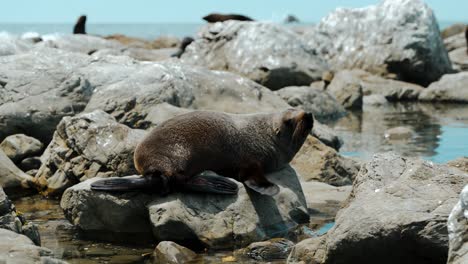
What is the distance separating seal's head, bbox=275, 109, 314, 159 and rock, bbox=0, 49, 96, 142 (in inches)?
152

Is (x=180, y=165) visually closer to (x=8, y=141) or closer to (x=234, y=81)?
(x=8, y=141)

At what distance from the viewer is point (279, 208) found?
8812 millimetres

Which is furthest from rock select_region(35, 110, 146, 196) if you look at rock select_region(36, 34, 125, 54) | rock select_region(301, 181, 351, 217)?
rock select_region(36, 34, 125, 54)

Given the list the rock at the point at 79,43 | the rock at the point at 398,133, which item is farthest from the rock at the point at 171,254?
the rock at the point at 79,43

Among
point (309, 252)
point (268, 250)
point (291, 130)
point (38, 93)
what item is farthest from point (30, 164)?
point (309, 252)

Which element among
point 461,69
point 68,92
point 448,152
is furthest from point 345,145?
point 461,69

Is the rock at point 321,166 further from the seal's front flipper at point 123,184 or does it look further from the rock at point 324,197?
the seal's front flipper at point 123,184

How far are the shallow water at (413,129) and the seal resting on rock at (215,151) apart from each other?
3.89 meters

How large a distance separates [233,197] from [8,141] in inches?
171

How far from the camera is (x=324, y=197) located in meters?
9.94

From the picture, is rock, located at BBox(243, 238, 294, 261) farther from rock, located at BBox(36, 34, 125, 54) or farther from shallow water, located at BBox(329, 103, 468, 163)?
rock, located at BBox(36, 34, 125, 54)

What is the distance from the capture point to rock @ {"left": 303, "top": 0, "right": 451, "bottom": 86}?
25438 millimetres

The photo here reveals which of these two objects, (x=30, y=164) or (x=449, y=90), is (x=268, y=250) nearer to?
(x=30, y=164)

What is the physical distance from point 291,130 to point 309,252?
125 inches
